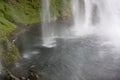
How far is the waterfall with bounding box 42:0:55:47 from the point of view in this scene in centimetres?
5380

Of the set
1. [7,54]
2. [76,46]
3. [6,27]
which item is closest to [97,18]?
[6,27]

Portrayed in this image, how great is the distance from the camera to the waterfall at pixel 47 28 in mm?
53800

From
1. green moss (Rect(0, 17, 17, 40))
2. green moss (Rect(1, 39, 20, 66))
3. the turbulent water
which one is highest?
green moss (Rect(0, 17, 17, 40))

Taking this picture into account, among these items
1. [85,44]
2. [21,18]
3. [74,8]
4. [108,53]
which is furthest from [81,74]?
[74,8]

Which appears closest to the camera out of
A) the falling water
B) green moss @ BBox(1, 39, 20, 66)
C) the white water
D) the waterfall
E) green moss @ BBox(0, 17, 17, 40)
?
green moss @ BBox(1, 39, 20, 66)

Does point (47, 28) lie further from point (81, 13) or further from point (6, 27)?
point (81, 13)

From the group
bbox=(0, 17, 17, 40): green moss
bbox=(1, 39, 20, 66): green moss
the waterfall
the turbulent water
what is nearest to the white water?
the turbulent water

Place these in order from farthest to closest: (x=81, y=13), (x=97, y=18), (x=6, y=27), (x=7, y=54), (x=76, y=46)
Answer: (x=81, y=13) → (x=97, y=18) → (x=6, y=27) → (x=76, y=46) → (x=7, y=54)

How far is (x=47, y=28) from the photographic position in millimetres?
64562

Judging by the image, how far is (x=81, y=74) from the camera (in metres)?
37.0

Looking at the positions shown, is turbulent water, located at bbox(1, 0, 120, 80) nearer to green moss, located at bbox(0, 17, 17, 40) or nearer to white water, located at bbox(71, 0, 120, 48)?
white water, located at bbox(71, 0, 120, 48)

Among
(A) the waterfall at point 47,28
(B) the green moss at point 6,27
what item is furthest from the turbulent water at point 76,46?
(B) the green moss at point 6,27

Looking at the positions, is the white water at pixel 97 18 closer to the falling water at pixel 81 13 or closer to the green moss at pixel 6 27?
the falling water at pixel 81 13

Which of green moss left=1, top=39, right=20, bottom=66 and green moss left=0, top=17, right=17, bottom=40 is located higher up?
green moss left=0, top=17, right=17, bottom=40
